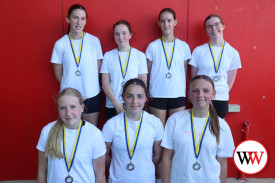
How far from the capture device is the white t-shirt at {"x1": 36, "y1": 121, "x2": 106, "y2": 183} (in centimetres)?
192

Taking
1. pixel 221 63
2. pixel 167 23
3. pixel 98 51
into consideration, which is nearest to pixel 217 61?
pixel 221 63

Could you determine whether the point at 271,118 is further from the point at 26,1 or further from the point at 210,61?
the point at 26,1

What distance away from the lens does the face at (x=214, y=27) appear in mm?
2895

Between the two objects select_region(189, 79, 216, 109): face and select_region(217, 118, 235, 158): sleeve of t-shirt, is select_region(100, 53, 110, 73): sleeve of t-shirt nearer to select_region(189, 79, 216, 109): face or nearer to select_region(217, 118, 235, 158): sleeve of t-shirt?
select_region(189, 79, 216, 109): face

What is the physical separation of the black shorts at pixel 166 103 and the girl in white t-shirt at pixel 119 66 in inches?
11.8

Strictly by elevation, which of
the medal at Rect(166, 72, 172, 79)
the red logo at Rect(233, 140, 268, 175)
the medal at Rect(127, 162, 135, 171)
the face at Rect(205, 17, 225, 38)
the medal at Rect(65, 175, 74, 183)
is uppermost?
the face at Rect(205, 17, 225, 38)

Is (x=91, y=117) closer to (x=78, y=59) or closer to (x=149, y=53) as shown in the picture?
(x=78, y=59)

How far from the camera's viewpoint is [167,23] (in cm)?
288

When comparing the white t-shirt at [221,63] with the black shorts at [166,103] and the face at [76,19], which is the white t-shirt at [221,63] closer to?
the black shorts at [166,103]

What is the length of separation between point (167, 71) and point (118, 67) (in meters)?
0.56

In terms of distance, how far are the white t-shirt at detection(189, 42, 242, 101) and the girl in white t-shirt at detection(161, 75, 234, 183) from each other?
0.96 m

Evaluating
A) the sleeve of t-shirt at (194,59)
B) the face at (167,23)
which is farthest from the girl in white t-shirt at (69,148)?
the sleeve of t-shirt at (194,59)

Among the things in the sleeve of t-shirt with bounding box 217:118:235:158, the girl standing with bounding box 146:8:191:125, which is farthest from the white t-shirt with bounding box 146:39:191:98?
the sleeve of t-shirt with bounding box 217:118:235:158

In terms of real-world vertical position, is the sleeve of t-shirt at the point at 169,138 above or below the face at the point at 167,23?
below
